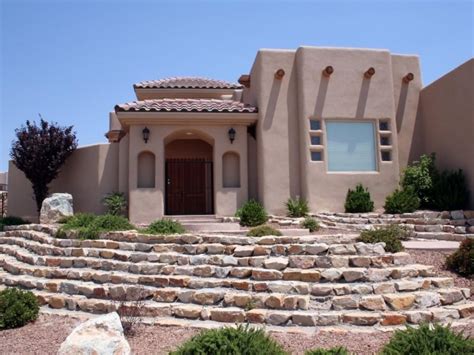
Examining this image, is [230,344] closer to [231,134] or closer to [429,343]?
[429,343]

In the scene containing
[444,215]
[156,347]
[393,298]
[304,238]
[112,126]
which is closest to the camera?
[156,347]

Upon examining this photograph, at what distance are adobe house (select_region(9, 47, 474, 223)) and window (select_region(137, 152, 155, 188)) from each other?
36mm

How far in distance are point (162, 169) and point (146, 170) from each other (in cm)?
74

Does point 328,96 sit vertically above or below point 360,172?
above

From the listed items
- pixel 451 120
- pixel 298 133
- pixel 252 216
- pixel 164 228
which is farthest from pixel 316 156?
pixel 164 228

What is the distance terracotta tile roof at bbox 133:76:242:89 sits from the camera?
703 inches

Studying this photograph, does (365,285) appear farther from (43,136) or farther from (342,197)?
(43,136)

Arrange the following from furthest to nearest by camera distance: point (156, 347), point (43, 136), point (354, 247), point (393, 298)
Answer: point (43, 136)
point (354, 247)
point (393, 298)
point (156, 347)

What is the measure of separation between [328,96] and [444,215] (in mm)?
5645

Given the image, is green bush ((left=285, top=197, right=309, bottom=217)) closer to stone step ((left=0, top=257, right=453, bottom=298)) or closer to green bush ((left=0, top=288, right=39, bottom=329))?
stone step ((left=0, top=257, right=453, bottom=298))

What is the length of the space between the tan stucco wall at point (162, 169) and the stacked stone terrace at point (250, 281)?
4.74 metres

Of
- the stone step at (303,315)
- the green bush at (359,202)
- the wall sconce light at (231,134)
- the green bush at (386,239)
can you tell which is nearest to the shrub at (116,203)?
the wall sconce light at (231,134)

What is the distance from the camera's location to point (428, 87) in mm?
14672

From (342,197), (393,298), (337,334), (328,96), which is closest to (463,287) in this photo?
(393,298)
